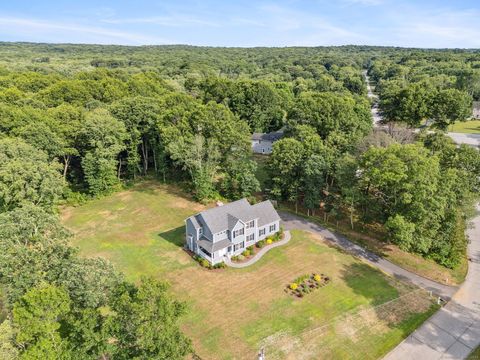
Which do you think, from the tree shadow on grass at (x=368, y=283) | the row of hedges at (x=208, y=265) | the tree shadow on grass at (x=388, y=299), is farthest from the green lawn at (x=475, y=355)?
the row of hedges at (x=208, y=265)

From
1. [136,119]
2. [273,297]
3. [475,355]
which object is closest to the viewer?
[475,355]

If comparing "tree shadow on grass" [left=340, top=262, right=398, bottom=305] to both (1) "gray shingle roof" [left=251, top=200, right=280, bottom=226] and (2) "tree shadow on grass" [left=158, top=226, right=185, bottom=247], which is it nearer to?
(1) "gray shingle roof" [left=251, top=200, right=280, bottom=226]

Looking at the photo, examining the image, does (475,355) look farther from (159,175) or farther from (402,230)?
(159,175)

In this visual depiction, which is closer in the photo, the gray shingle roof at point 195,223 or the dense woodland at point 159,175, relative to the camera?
the dense woodland at point 159,175

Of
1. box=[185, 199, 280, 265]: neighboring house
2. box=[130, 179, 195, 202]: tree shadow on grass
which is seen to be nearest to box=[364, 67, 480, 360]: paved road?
box=[185, 199, 280, 265]: neighboring house

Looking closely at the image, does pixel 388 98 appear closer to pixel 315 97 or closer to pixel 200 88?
pixel 315 97

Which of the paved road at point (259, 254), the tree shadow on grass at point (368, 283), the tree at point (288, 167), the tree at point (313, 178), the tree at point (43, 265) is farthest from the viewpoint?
the tree at point (288, 167)

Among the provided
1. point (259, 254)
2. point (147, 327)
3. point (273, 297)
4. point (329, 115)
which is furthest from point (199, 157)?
point (147, 327)

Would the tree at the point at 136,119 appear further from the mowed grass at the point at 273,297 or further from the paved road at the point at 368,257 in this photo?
the paved road at the point at 368,257
